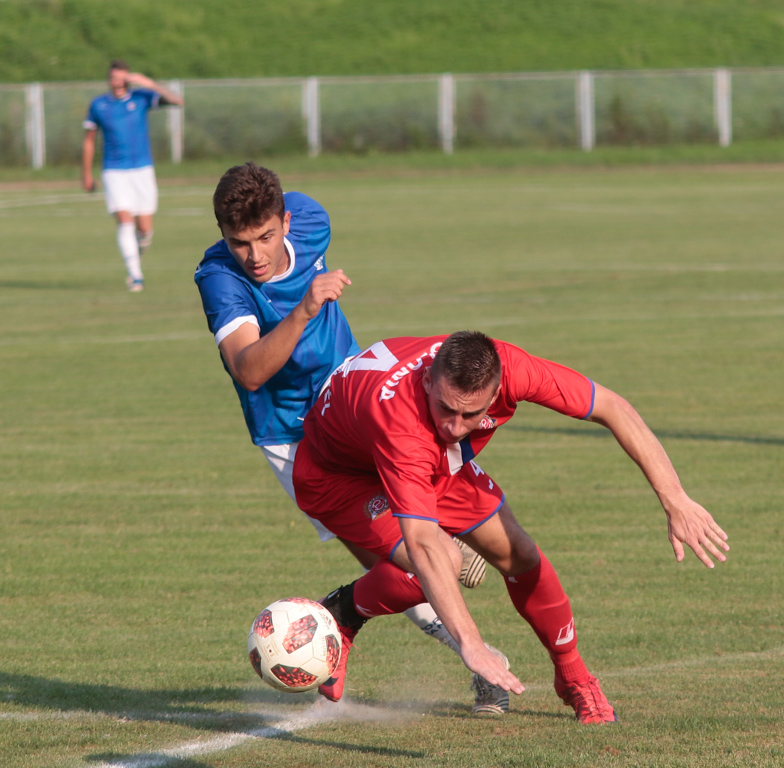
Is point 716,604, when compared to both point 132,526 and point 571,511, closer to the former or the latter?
point 571,511

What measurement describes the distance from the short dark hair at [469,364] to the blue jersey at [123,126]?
13.8 meters

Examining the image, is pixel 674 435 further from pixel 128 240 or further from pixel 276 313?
pixel 128 240

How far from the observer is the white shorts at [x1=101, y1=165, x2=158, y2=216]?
57.7 ft

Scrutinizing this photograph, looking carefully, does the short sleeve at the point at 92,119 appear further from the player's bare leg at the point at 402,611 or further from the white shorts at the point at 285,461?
the player's bare leg at the point at 402,611

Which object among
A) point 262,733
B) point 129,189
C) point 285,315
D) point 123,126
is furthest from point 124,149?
point 262,733

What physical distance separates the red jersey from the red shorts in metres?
0.08

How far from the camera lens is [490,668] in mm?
3834

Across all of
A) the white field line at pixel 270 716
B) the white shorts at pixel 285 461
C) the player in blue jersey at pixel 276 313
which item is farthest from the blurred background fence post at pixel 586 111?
the white field line at pixel 270 716

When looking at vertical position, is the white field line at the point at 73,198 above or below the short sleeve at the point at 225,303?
below

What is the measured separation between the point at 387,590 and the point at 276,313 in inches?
51.8

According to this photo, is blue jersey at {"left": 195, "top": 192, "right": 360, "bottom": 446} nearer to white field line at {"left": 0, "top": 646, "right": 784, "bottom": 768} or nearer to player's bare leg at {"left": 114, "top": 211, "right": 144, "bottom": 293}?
white field line at {"left": 0, "top": 646, "right": 784, "bottom": 768}

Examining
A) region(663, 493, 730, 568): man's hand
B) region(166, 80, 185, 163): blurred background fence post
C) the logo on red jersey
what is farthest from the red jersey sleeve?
region(166, 80, 185, 163): blurred background fence post

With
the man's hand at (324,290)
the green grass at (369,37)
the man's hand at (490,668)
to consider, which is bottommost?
the man's hand at (490,668)

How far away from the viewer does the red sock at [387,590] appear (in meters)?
5.20
